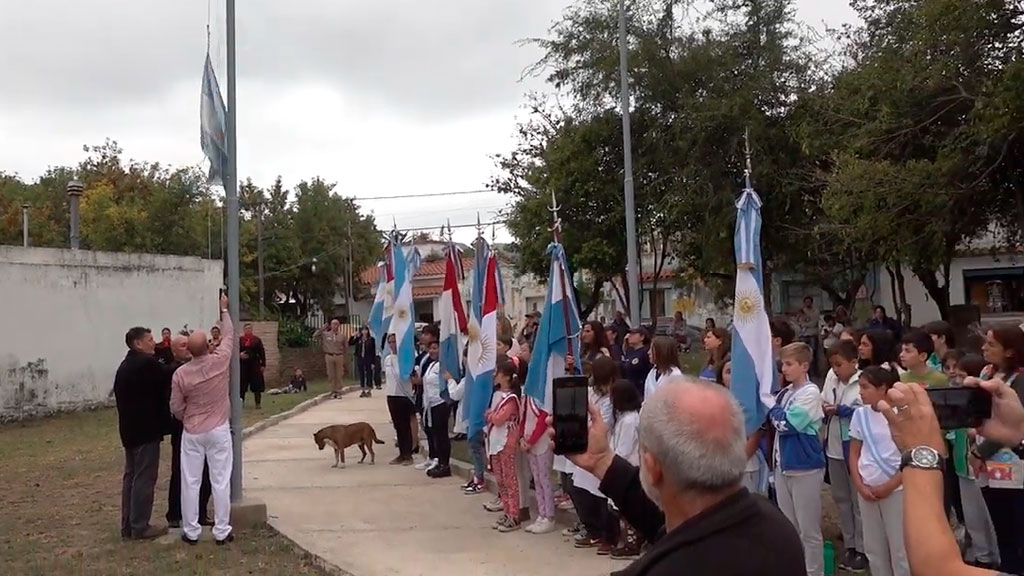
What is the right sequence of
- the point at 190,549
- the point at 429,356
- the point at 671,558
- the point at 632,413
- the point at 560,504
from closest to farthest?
the point at 671,558
the point at 632,413
the point at 190,549
the point at 560,504
the point at 429,356

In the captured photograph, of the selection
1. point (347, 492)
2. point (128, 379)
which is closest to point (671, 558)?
point (128, 379)

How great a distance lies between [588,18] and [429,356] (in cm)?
1003

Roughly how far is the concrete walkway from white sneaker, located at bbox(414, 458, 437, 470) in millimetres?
135

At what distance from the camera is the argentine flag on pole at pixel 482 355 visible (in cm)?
1105

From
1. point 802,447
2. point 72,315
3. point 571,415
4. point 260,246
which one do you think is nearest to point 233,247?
point 802,447

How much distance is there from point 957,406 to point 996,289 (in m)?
41.7

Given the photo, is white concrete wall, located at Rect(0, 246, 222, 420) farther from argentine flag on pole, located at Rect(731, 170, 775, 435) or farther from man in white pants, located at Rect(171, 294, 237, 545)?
argentine flag on pole, located at Rect(731, 170, 775, 435)

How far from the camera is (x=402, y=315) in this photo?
559 inches

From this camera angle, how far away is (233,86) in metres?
9.88

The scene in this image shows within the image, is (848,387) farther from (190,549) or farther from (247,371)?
(247,371)

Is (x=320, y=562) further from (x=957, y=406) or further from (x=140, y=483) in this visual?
(x=957, y=406)

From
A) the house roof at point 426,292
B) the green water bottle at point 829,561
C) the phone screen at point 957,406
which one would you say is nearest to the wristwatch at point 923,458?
the phone screen at point 957,406

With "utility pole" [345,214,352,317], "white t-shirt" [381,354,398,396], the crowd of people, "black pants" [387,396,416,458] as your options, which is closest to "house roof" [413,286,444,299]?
"utility pole" [345,214,352,317]

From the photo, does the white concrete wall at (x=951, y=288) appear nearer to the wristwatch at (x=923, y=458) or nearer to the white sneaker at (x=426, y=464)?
the white sneaker at (x=426, y=464)
